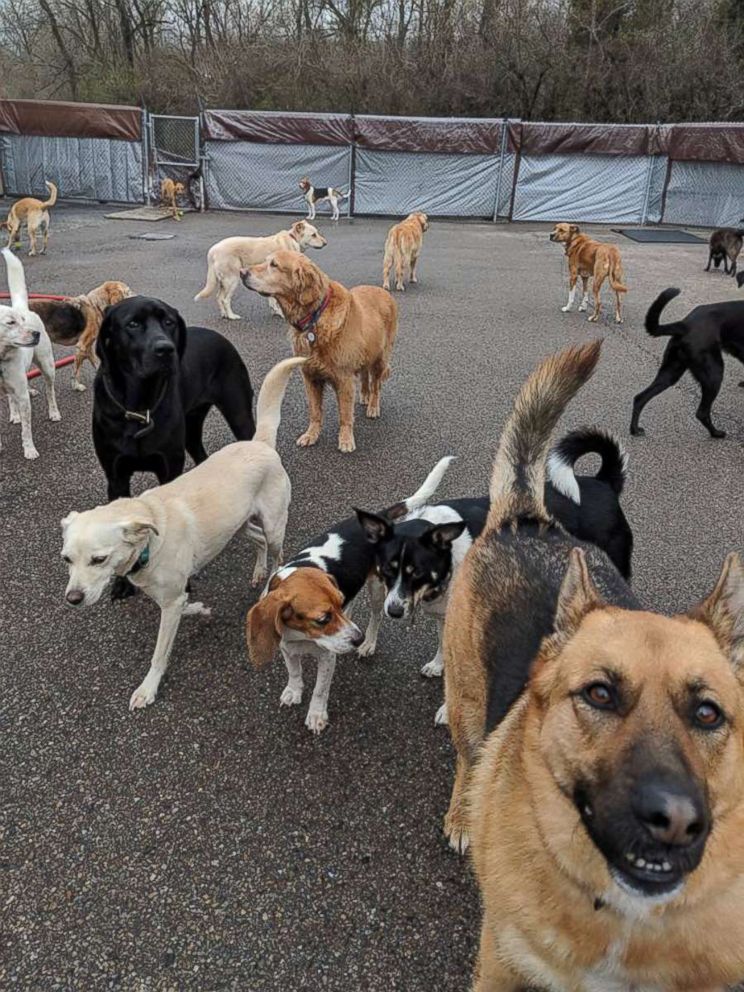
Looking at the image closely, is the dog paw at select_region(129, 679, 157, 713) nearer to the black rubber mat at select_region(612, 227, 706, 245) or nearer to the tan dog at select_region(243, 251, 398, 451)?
the tan dog at select_region(243, 251, 398, 451)

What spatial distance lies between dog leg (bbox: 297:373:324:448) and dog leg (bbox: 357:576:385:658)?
2.37 metres

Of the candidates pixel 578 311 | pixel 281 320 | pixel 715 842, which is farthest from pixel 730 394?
pixel 715 842

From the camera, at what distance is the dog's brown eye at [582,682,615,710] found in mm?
1406

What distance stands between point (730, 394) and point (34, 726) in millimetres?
7077

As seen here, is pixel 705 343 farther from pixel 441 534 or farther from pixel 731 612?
pixel 731 612

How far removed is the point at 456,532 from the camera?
303cm

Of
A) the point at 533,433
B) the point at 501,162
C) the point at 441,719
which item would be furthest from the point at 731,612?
the point at 501,162

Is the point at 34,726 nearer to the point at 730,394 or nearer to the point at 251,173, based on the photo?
the point at 730,394

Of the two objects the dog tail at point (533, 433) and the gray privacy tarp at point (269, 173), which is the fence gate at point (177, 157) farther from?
the dog tail at point (533, 433)

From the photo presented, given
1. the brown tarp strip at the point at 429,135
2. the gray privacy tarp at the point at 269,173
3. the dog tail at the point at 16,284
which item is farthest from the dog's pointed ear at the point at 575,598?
the brown tarp strip at the point at 429,135

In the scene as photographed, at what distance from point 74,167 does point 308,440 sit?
812 inches

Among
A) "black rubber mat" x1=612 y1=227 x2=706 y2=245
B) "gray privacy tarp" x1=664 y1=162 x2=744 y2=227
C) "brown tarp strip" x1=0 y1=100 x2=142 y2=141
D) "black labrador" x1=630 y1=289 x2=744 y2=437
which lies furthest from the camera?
"brown tarp strip" x1=0 y1=100 x2=142 y2=141

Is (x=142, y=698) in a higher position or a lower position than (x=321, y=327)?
lower

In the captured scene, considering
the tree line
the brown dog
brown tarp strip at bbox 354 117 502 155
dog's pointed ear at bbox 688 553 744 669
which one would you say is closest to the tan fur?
dog's pointed ear at bbox 688 553 744 669
